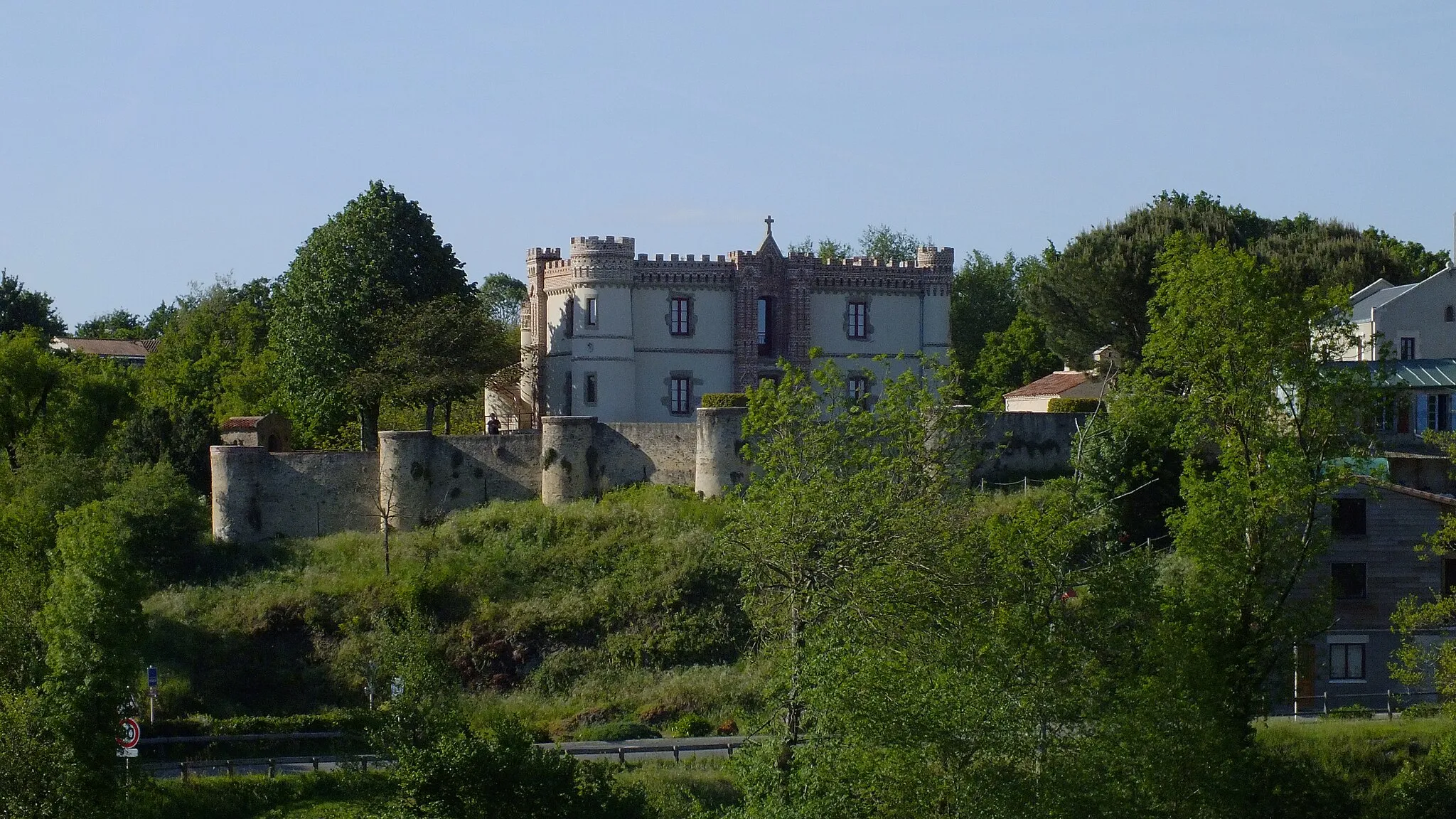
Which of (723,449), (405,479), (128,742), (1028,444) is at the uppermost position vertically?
(1028,444)

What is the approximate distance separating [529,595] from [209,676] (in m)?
7.72

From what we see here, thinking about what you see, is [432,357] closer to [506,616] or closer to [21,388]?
[506,616]

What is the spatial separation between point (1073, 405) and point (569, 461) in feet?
45.8

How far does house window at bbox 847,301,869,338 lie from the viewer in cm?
5725

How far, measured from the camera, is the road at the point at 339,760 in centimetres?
3612

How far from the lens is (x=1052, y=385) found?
59.9m

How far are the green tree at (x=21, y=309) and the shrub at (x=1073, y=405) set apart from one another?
4624 centimetres

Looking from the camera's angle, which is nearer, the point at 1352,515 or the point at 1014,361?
the point at 1352,515

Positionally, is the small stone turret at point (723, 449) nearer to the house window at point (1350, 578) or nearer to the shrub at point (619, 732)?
the shrub at point (619, 732)

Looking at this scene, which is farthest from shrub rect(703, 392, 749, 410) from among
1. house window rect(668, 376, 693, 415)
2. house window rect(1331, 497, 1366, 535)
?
house window rect(1331, 497, 1366, 535)

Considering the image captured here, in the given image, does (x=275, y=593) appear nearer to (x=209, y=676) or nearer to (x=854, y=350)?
(x=209, y=676)

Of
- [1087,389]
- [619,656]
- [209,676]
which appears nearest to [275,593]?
[209,676]

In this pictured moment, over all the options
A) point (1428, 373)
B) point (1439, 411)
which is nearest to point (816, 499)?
point (1439, 411)

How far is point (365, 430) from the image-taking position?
5728cm
